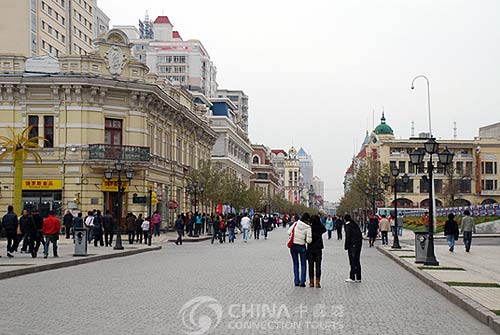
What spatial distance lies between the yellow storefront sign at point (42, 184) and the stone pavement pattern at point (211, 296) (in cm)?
2700

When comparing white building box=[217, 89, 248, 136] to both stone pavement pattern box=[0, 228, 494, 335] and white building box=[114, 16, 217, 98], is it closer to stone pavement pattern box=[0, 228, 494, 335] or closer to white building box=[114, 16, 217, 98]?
white building box=[114, 16, 217, 98]

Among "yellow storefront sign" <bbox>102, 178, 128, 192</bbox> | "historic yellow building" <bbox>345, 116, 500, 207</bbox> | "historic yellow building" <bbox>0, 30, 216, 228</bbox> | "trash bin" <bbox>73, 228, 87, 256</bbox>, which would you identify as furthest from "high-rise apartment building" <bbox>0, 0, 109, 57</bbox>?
"trash bin" <bbox>73, 228, 87, 256</bbox>

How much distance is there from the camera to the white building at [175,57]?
146125mm

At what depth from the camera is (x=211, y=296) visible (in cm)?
1491

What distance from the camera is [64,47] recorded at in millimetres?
93250

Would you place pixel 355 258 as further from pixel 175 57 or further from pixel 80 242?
pixel 175 57

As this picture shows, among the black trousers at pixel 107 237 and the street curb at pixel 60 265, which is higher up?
the black trousers at pixel 107 237

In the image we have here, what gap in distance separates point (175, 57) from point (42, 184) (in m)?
100

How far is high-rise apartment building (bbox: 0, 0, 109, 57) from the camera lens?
80938 mm

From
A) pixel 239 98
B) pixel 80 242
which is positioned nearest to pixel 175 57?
pixel 239 98

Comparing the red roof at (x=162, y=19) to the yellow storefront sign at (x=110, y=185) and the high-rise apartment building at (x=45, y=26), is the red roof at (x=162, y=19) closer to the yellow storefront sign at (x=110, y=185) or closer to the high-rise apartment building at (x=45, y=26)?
the high-rise apartment building at (x=45, y=26)

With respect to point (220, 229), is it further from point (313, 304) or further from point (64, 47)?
point (64, 47)

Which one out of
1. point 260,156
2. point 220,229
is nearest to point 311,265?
point 220,229

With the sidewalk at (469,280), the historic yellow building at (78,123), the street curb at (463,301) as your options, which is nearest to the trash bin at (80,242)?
the sidewalk at (469,280)
